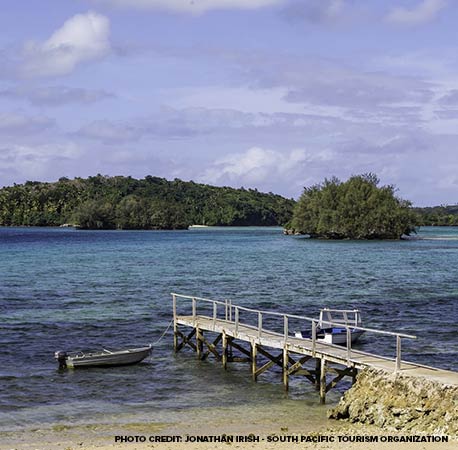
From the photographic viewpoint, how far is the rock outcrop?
1839cm

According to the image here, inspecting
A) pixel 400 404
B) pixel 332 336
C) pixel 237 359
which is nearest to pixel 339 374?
pixel 400 404

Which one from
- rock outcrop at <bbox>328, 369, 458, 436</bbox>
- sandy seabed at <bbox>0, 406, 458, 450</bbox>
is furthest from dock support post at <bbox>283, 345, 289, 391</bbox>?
rock outcrop at <bbox>328, 369, 458, 436</bbox>

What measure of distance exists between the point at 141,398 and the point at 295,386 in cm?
528

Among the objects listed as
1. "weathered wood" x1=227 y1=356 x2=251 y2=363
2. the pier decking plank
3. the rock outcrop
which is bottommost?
"weathered wood" x1=227 y1=356 x2=251 y2=363

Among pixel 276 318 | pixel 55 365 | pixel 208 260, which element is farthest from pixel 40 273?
pixel 55 365

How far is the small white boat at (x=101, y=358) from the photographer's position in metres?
28.9

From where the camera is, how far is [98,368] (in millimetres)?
29109

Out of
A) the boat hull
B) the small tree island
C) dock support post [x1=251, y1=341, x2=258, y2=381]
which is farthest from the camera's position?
A: the small tree island

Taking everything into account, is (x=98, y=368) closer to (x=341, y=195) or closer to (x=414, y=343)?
(x=414, y=343)

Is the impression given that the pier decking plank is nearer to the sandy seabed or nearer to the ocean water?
the ocean water

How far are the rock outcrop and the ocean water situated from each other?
2.74m

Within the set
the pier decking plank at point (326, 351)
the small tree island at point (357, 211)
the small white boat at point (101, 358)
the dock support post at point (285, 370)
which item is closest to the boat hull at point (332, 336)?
the pier decking plank at point (326, 351)

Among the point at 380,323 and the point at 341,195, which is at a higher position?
the point at 341,195

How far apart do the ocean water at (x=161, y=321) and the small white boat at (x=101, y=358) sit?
0.44 metres
